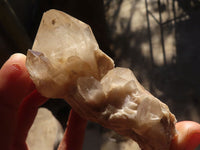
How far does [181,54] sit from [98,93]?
2.43m

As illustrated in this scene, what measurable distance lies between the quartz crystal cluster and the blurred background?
1274 millimetres

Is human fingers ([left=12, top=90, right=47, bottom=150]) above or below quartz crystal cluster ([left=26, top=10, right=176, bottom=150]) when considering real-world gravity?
below

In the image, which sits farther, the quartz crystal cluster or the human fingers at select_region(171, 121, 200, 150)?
the human fingers at select_region(171, 121, 200, 150)

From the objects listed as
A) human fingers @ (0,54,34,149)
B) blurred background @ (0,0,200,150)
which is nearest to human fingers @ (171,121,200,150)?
human fingers @ (0,54,34,149)

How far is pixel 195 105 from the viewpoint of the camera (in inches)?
101

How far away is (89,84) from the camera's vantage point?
0.89 m

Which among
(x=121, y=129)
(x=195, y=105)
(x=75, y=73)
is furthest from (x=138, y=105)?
(x=195, y=105)

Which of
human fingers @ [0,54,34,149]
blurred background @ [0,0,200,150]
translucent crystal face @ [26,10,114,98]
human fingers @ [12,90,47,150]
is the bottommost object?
blurred background @ [0,0,200,150]

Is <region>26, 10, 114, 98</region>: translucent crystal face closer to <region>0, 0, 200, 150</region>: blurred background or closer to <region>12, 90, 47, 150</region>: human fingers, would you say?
<region>12, 90, 47, 150</region>: human fingers

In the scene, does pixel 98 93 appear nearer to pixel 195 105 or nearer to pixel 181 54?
pixel 195 105

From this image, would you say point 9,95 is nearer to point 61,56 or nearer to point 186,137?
point 61,56

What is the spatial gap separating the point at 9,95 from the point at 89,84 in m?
0.43

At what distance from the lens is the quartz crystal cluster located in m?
0.89

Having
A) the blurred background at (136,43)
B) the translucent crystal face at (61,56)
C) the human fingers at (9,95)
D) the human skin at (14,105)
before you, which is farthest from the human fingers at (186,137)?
the blurred background at (136,43)
